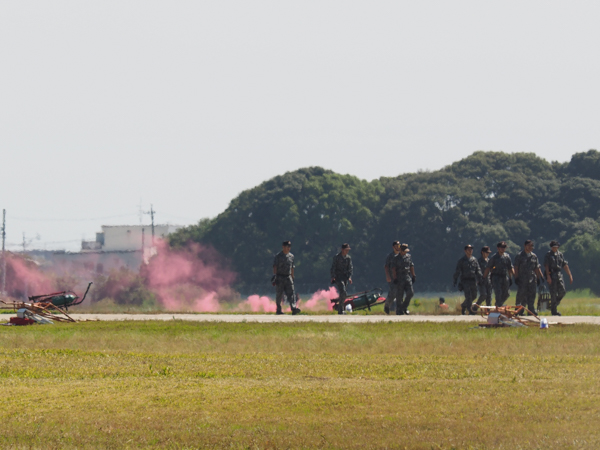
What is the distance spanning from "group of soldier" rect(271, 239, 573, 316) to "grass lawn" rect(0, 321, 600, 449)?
5.39 m

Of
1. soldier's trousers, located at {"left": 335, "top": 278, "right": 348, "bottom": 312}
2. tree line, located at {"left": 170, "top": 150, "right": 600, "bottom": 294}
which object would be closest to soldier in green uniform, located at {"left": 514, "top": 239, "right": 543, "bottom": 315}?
soldier's trousers, located at {"left": 335, "top": 278, "right": 348, "bottom": 312}

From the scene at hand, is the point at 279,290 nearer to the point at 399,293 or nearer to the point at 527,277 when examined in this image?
the point at 399,293

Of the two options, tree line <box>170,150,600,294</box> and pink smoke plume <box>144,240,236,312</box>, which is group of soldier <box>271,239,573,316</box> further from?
tree line <box>170,150,600,294</box>

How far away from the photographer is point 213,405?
1117cm

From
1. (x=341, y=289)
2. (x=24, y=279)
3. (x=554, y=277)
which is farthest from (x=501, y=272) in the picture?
(x=24, y=279)

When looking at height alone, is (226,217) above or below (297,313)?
above

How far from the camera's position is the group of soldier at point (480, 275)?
81.5ft

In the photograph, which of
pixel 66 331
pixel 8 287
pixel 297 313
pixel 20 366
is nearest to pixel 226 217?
pixel 8 287

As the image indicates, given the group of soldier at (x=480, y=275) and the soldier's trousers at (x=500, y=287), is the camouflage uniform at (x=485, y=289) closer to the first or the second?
the group of soldier at (x=480, y=275)

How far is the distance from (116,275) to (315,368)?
69139 millimetres

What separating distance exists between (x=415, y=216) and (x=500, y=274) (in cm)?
5571

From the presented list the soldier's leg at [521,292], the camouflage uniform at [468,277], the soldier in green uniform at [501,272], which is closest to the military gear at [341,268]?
the camouflage uniform at [468,277]

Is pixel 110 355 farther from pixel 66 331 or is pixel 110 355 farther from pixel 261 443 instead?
pixel 261 443

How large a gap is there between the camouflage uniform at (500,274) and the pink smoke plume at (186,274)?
50.1 meters
